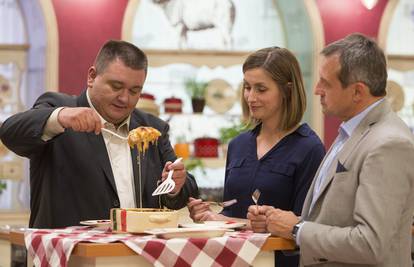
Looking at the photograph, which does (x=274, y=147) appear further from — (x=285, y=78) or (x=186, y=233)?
(x=186, y=233)

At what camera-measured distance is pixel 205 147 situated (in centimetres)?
673

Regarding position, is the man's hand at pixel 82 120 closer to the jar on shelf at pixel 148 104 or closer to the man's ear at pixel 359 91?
the man's ear at pixel 359 91

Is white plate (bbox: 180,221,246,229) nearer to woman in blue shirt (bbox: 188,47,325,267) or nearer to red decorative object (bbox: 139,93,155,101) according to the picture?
woman in blue shirt (bbox: 188,47,325,267)

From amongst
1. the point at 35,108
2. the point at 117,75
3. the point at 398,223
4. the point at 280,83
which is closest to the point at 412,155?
the point at 398,223

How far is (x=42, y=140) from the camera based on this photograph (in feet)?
8.91

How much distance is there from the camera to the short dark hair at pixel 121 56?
115 inches

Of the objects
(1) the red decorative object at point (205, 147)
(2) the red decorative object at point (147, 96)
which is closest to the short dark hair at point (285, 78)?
(2) the red decorative object at point (147, 96)

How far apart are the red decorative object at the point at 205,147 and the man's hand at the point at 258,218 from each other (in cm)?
425

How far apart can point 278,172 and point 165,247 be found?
2.91 ft

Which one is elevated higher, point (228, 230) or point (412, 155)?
point (412, 155)

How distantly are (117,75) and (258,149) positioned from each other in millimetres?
624

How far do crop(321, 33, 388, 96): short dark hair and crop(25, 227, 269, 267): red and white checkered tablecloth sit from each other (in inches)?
22.9

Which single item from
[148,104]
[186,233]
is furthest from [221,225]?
[148,104]

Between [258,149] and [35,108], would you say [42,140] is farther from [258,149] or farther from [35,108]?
[258,149]
